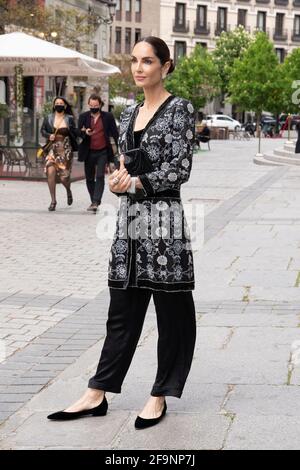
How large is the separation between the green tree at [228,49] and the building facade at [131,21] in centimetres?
581

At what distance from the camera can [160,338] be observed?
4754 mm

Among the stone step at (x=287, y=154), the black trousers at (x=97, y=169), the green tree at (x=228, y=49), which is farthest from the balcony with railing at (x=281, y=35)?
the black trousers at (x=97, y=169)

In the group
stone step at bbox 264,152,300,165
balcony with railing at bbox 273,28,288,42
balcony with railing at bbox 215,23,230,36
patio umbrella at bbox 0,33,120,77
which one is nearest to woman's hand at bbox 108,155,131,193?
patio umbrella at bbox 0,33,120,77

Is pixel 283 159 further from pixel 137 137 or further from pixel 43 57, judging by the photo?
pixel 137 137

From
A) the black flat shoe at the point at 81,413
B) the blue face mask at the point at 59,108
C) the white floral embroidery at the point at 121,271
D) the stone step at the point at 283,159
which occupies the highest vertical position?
the white floral embroidery at the point at 121,271

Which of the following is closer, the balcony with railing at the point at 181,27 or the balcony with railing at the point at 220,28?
the balcony with railing at the point at 181,27

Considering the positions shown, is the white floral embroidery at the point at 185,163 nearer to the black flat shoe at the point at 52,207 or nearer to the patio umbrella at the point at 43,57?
the black flat shoe at the point at 52,207

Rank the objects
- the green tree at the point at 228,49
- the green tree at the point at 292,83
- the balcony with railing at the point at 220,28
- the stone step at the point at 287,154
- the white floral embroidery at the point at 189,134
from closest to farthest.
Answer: the white floral embroidery at the point at 189,134, the stone step at the point at 287,154, the green tree at the point at 292,83, the green tree at the point at 228,49, the balcony with railing at the point at 220,28

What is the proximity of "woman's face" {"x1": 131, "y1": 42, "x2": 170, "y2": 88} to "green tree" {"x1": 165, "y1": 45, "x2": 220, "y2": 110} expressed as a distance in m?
49.9

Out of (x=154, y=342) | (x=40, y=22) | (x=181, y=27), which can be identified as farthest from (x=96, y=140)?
(x=181, y=27)

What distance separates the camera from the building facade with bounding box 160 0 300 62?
282 feet

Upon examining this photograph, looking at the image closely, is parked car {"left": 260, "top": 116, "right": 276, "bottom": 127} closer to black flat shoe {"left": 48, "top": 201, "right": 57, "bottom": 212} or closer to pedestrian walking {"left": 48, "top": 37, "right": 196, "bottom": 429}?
black flat shoe {"left": 48, "top": 201, "right": 57, "bottom": 212}

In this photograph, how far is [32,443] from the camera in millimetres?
4363

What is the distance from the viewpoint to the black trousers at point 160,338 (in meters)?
4.69
